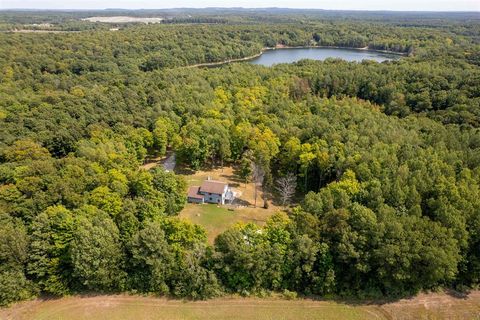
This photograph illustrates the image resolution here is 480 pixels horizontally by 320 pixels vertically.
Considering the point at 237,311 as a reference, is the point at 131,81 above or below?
above

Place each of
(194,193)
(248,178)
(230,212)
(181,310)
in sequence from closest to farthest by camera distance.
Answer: (181,310) < (230,212) < (194,193) < (248,178)

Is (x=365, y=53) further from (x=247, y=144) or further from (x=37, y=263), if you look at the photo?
(x=37, y=263)

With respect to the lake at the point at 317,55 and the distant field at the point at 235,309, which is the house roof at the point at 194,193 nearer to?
the distant field at the point at 235,309

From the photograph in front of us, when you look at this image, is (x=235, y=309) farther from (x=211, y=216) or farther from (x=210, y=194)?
(x=210, y=194)

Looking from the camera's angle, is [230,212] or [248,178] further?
[248,178]

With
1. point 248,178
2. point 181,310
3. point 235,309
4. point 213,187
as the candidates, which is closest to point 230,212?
point 213,187

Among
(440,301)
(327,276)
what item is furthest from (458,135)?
(327,276)
